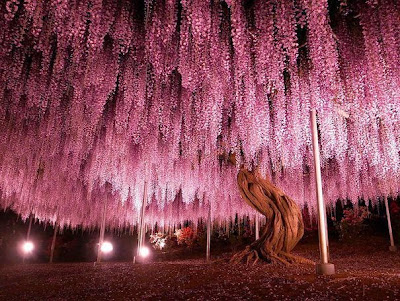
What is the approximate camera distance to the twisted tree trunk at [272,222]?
18.8 ft

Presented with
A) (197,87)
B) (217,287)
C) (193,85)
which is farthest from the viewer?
(197,87)

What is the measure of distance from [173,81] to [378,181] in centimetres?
741

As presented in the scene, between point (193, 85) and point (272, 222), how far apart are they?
3.43 meters

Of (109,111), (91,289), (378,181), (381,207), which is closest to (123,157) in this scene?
(109,111)

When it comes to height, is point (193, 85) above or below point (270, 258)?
above

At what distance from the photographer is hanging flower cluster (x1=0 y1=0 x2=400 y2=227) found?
10.9 ft

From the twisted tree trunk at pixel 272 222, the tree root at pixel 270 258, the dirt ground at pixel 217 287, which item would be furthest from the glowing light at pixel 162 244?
the dirt ground at pixel 217 287

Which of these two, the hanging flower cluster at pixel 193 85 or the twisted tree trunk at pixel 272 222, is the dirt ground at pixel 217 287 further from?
the hanging flower cluster at pixel 193 85

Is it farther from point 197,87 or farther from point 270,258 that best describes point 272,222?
point 197,87

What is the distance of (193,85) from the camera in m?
4.07

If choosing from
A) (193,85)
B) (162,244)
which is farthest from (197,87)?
(162,244)

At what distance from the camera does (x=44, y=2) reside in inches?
125

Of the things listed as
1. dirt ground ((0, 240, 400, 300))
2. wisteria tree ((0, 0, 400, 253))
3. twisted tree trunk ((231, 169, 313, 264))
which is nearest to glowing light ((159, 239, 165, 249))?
wisteria tree ((0, 0, 400, 253))

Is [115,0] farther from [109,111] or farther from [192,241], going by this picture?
[192,241]
